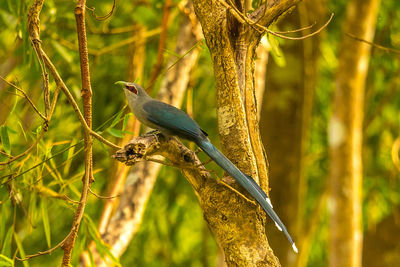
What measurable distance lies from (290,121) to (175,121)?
9.98 feet

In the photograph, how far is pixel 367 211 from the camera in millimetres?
6328

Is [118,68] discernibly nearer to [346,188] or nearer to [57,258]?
[57,258]

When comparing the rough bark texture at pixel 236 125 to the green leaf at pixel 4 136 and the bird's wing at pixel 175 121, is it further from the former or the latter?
the green leaf at pixel 4 136

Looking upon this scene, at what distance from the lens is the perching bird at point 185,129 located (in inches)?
79.4

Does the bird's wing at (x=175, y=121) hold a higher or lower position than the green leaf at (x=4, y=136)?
lower

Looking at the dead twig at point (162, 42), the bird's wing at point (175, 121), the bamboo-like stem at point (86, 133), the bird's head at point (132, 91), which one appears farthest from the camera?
the dead twig at point (162, 42)

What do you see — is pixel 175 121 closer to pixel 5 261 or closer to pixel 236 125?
pixel 236 125

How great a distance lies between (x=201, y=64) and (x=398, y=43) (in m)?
1.95

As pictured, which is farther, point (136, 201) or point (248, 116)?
point (136, 201)

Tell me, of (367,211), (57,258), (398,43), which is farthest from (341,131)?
(57,258)

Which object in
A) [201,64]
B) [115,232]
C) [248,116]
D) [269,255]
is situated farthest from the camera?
[201,64]

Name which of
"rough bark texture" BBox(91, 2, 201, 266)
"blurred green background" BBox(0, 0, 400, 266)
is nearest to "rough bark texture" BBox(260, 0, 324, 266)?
"blurred green background" BBox(0, 0, 400, 266)

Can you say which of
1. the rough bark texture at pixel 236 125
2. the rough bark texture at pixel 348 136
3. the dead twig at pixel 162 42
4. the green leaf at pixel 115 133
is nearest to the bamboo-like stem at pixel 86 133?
the green leaf at pixel 115 133

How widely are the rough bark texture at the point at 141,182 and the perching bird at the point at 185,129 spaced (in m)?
1.29
